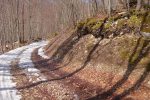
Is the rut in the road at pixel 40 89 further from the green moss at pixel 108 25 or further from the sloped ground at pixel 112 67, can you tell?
the green moss at pixel 108 25

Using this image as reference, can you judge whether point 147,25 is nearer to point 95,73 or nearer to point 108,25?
point 108,25

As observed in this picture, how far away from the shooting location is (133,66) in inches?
675

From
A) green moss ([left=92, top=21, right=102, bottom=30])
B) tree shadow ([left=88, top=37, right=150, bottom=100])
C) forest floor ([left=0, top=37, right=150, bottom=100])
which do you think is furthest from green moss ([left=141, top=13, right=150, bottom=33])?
green moss ([left=92, top=21, right=102, bottom=30])

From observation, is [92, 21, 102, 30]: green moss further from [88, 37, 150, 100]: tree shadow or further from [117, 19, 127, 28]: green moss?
[88, 37, 150, 100]: tree shadow

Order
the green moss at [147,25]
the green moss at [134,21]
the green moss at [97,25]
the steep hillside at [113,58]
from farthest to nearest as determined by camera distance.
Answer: the green moss at [97,25]
the green moss at [134,21]
the green moss at [147,25]
the steep hillside at [113,58]

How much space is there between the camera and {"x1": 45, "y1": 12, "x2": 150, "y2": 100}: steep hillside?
15.3 m

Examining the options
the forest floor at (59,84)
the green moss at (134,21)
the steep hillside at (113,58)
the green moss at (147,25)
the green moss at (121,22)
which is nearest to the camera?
the forest floor at (59,84)

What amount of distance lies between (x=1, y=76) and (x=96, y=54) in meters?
6.93

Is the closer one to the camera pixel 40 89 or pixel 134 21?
pixel 40 89

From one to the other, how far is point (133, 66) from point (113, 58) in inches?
92.3

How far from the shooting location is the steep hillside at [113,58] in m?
15.3

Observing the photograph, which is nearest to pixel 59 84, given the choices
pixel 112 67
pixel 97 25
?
pixel 112 67

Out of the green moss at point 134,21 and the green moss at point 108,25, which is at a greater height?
the green moss at point 134,21

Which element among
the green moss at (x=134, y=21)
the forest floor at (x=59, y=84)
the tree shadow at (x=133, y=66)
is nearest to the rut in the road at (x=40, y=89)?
the forest floor at (x=59, y=84)
